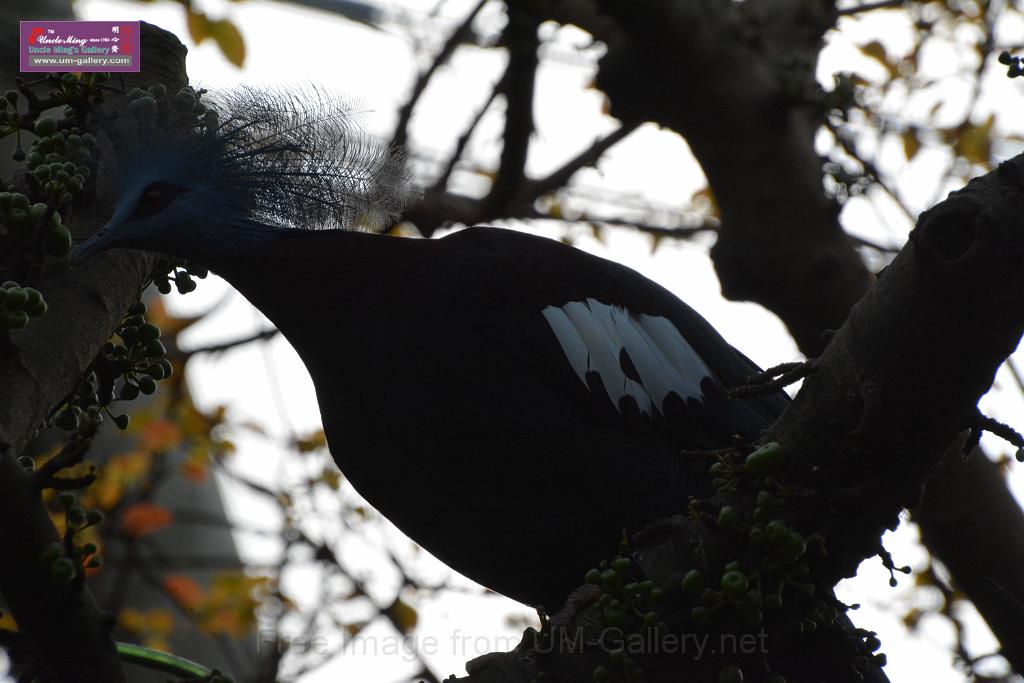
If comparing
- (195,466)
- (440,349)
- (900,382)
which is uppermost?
(195,466)

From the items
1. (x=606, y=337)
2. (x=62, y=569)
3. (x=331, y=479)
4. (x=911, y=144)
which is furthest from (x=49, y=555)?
(x=911, y=144)

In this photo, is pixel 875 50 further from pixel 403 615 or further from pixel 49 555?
pixel 49 555

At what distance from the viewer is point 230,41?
166 inches

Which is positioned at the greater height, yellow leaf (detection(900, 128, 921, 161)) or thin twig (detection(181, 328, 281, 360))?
yellow leaf (detection(900, 128, 921, 161))

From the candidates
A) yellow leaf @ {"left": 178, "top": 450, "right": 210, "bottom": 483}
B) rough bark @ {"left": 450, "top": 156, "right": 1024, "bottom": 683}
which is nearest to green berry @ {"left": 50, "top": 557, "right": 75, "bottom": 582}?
rough bark @ {"left": 450, "top": 156, "right": 1024, "bottom": 683}

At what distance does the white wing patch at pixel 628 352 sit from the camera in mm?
2562

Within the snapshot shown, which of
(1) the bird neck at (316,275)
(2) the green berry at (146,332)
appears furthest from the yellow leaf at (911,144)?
(2) the green berry at (146,332)

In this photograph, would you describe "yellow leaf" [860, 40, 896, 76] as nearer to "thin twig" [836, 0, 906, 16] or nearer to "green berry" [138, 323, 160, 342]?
"thin twig" [836, 0, 906, 16]

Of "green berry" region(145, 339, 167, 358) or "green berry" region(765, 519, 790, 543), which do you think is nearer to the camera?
"green berry" region(765, 519, 790, 543)

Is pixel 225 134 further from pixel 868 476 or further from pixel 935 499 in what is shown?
pixel 935 499

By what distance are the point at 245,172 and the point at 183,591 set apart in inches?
105

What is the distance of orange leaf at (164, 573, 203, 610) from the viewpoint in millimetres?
Result: 4602

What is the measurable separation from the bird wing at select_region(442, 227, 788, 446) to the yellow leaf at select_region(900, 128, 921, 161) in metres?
2.80

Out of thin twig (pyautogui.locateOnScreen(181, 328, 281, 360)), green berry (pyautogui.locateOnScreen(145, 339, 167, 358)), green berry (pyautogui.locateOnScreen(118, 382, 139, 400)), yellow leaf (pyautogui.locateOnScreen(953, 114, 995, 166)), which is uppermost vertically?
yellow leaf (pyautogui.locateOnScreen(953, 114, 995, 166))
